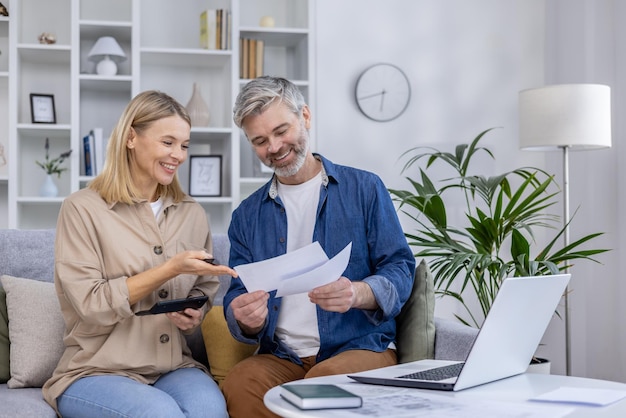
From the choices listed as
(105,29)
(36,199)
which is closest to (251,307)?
(36,199)

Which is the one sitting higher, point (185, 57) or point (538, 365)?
point (185, 57)

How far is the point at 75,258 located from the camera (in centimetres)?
205

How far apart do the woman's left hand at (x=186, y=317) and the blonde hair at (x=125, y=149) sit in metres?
0.33

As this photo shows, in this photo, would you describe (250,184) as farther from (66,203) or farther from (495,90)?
(66,203)

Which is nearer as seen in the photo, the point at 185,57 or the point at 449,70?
the point at 185,57

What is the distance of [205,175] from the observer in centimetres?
429

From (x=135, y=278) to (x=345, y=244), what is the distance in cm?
57

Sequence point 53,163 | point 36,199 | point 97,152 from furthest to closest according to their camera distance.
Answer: point 53,163 → point 97,152 → point 36,199

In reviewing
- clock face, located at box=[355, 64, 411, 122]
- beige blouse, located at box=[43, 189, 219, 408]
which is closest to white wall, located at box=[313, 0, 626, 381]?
clock face, located at box=[355, 64, 411, 122]

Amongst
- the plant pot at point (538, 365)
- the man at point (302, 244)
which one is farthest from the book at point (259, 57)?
the plant pot at point (538, 365)

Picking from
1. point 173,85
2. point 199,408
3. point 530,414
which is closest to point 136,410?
point 199,408

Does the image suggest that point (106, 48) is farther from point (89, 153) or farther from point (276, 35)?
point (276, 35)

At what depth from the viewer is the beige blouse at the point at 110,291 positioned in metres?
2.01

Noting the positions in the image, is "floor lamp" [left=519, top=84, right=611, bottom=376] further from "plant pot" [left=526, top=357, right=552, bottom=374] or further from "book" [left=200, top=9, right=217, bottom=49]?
"book" [left=200, top=9, right=217, bottom=49]
